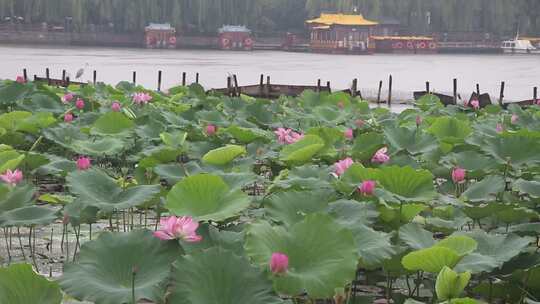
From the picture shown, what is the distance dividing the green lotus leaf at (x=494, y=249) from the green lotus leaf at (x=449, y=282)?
3.4 inches

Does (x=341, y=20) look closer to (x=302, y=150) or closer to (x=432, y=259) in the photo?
(x=302, y=150)

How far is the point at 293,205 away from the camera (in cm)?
181

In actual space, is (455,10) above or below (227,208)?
above

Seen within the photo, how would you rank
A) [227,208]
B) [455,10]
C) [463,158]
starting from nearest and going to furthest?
[227,208] < [463,158] < [455,10]

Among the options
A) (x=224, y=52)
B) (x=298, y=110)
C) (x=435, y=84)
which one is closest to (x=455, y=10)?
(x=224, y=52)

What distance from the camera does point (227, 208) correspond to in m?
1.77

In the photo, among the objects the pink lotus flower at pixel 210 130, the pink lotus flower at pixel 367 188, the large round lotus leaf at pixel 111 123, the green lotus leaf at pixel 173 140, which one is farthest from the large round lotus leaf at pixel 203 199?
the large round lotus leaf at pixel 111 123

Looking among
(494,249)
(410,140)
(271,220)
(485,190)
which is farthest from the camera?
(410,140)

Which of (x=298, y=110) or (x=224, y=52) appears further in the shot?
(x=224, y=52)

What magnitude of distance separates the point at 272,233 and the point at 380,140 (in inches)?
62.1

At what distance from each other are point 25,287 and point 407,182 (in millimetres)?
1094

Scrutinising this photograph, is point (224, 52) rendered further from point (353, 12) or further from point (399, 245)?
point (399, 245)

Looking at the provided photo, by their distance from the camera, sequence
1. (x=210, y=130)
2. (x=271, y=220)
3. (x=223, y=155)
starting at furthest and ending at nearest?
(x=210, y=130) < (x=223, y=155) < (x=271, y=220)

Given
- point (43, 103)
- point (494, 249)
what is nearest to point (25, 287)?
point (494, 249)
